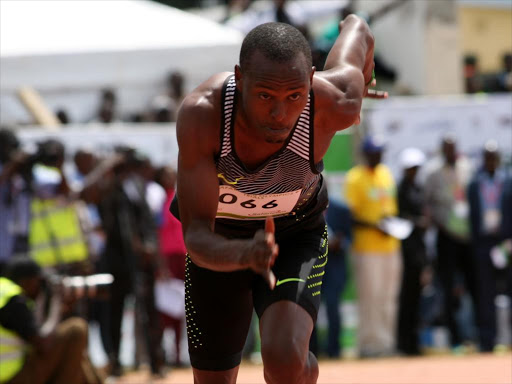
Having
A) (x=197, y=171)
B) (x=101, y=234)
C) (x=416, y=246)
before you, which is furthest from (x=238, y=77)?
(x=416, y=246)

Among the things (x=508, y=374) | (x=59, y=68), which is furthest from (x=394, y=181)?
(x=59, y=68)

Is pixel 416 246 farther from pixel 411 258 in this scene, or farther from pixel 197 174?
pixel 197 174

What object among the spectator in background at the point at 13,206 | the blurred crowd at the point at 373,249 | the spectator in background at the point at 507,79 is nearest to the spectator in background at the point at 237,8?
the spectator in background at the point at 507,79

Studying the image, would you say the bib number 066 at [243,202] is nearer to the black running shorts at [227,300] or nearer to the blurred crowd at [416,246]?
the black running shorts at [227,300]

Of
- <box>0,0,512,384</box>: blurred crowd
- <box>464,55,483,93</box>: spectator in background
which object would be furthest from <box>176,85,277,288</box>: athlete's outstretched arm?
<box>464,55,483,93</box>: spectator in background

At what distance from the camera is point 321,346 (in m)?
10.4

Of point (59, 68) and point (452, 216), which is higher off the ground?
point (59, 68)

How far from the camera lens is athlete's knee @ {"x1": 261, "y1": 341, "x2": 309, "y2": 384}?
3.80 meters

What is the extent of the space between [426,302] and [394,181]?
1.42m

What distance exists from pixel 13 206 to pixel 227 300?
4.26 metres

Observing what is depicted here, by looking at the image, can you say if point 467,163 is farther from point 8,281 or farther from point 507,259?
point 8,281

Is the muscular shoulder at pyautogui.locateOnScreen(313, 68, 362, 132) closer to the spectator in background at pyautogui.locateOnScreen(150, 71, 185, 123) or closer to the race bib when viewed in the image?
the race bib

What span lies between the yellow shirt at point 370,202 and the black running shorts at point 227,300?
5.77 meters

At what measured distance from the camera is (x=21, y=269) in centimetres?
691
